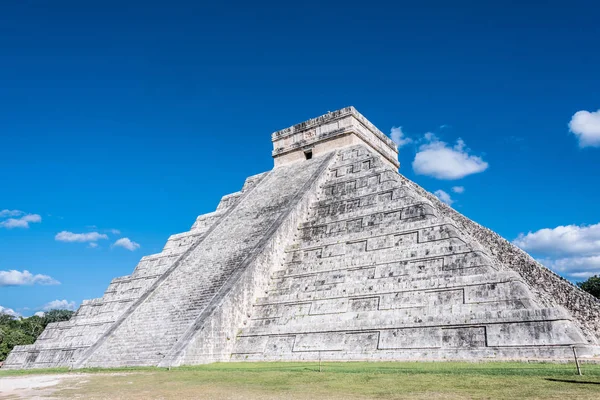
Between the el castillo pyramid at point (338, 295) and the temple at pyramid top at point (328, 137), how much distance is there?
141 cm

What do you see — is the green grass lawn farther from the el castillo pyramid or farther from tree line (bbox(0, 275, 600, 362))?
tree line (bbox(0, 275, 600, 362))

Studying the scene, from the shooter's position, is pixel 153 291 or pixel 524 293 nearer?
pixel 524 293

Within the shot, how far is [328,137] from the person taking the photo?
56.8 ft

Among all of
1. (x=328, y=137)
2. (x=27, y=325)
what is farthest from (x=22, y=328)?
(x=328, y=137)

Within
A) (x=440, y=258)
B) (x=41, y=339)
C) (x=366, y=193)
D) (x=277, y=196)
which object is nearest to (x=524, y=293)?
(x=440, y=258)

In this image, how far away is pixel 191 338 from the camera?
9617mm

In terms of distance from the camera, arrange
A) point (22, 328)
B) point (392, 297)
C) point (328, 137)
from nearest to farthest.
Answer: point (392, 297) → point (328, 137) → point (22, 328)

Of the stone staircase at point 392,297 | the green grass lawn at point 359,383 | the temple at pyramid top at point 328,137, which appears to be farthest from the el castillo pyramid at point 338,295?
the temple at pyramid top at point 328,137

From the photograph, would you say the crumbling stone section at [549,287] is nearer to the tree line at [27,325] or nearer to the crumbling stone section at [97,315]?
the crumbling stone section at [97,315]

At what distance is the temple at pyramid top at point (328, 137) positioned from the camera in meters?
17.0

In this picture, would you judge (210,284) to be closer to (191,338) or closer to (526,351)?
(191,338)

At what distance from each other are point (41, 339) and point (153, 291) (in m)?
6.04

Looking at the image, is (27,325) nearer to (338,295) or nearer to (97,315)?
(97,315)

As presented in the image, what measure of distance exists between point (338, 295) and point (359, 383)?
162 inches
